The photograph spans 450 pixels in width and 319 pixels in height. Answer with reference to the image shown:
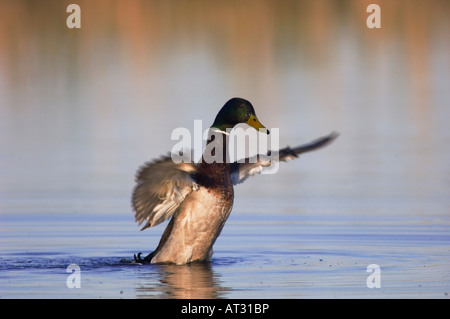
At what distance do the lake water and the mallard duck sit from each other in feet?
0.69

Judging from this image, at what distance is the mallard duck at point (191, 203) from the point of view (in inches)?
382

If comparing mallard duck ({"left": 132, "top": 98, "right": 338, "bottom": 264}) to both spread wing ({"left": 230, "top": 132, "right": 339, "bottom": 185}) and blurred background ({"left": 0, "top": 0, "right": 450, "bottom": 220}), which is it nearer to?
spread wing ({"left": 230, "top": 132, "right": 339, "bottom": 185})

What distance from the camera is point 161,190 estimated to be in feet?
31.9

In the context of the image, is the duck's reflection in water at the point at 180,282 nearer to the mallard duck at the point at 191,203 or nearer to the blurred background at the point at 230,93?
the mallard duck at the point at 191,203

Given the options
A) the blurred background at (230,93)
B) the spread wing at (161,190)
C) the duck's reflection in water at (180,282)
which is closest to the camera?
the duck's reflection in water at (180,282)

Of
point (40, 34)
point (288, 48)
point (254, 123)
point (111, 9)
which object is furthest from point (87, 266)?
point (111, 9)

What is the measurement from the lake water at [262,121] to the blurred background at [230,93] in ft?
0.16

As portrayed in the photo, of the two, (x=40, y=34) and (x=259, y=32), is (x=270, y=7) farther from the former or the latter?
(x=40, y=34)

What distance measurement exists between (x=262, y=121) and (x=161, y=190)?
747 cm

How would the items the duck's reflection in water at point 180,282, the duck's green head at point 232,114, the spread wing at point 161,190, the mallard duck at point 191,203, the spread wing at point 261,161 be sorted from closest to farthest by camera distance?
1. the duck's reflection in water at point 180,282
2. the spread wing at point 161,190
3. the mallard duck at point 191,203
4. the duck's green head at point 232,114
5. the spread wing at point 261,161

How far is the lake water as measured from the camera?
949 cm

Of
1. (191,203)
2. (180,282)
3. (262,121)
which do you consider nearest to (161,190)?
(191,203)

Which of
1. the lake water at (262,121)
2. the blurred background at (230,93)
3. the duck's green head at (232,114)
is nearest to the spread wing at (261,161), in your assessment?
the duck's green head at (232,114)

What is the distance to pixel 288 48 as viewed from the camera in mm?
25531
